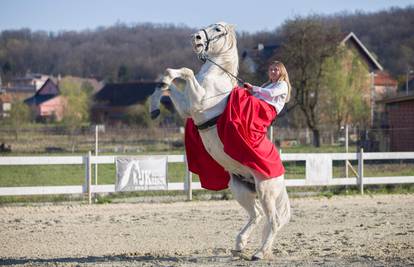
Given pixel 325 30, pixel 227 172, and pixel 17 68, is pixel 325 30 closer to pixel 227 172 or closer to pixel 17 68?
pixel 227 172

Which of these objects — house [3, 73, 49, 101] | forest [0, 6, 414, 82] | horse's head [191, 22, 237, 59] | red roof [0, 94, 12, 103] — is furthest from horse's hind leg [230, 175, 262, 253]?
house [3, 73, 49, 101]

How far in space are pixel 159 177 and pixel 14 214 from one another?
132 inches

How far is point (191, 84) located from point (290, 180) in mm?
8803

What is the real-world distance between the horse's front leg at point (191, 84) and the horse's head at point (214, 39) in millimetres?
307

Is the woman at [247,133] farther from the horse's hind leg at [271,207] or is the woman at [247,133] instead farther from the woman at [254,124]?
the horse's hind leg at [271,207]

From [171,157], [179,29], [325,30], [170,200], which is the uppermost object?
[179,29]

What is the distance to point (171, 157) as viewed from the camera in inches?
544

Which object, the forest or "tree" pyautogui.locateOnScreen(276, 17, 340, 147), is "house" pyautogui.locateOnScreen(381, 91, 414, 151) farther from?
the forest

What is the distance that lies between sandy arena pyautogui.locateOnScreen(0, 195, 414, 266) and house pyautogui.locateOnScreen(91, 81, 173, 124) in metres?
54.5

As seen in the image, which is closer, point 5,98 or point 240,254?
A: point 240,254

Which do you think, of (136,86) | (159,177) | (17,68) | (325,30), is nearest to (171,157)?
(159,177)

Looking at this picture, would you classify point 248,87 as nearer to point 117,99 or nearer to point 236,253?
point 236,253

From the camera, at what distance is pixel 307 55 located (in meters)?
36.8

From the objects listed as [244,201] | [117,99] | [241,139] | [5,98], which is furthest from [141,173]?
[117,99]
